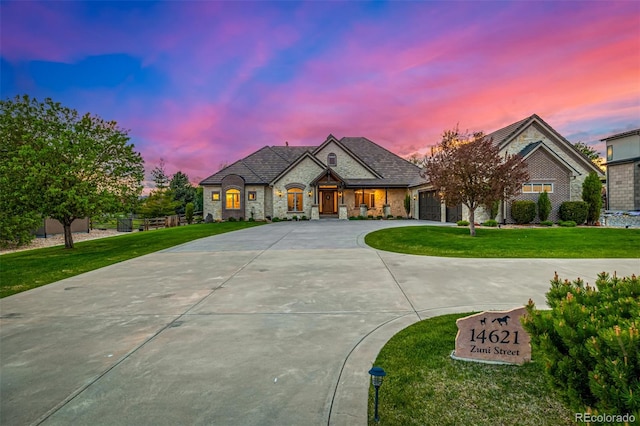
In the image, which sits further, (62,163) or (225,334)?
(62,163)

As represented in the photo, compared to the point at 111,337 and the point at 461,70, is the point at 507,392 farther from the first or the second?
the point at 461,70

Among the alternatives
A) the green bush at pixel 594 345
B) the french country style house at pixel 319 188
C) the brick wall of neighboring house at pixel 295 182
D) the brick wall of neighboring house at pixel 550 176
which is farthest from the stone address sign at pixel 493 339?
the brick wall of neighboring house at pixel 295 182

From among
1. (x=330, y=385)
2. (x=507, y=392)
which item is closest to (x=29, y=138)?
(x=330, y=385)

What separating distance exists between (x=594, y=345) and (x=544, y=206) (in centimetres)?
2349

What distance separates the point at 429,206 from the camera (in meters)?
26.6

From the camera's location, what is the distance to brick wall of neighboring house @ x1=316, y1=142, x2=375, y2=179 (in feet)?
102

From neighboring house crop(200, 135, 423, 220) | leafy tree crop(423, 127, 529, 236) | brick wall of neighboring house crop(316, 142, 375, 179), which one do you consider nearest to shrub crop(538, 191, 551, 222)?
leafy tree crop(423, 127, 529, 236)

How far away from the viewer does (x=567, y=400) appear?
2045 millimetres

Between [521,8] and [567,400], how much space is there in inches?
651

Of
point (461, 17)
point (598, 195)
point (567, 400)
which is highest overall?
point (461, 17)

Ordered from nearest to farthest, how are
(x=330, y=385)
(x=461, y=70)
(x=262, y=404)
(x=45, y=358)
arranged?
(x=262, y=404), (x=330, y=385), (x=45, y=358), (x=461, y=70)

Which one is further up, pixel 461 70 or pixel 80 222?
pixel 461 70

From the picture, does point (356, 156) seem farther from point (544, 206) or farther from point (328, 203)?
point (544, 206)

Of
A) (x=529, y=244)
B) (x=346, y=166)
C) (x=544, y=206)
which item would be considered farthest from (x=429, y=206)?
(x=529, y=244)
